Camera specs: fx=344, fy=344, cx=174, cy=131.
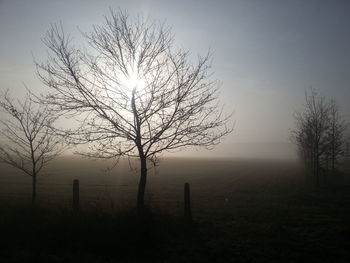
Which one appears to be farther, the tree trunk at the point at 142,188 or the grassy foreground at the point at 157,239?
the tree trunk at the point at 142,188

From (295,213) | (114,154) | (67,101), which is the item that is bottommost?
(295,213)

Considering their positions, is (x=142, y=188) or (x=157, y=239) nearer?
(x=157, y=239)

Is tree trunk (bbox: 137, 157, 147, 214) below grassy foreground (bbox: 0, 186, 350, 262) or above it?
above

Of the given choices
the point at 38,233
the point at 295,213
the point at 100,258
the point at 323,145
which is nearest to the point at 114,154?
the point at 38,233

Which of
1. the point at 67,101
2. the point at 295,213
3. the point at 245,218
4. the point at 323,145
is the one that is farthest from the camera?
the point at 323,145

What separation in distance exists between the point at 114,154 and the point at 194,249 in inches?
196

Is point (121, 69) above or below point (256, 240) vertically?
above

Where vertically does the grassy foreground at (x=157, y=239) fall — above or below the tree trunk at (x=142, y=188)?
below

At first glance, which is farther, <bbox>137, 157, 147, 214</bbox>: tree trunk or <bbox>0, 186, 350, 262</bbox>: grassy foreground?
<bbox>137, 157, 147, 214</bbox>: tree trunk

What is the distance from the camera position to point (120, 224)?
9.92 metres

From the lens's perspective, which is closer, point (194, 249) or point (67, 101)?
point (194, 249)

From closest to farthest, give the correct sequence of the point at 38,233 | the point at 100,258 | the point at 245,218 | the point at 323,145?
the point at 100,258 < the point at 38,233 < the point at 245,218 < the point at 323,145

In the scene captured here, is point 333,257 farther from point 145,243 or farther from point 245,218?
point 245,218

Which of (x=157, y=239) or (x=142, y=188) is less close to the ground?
(x=142, y=188)
